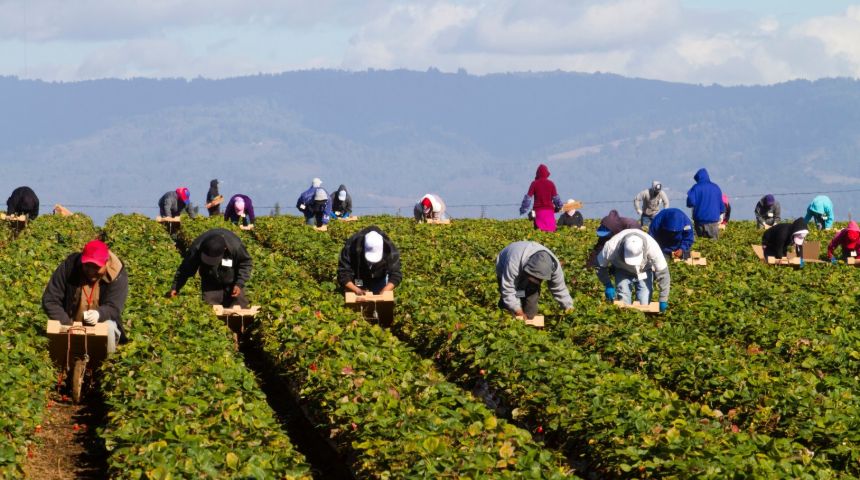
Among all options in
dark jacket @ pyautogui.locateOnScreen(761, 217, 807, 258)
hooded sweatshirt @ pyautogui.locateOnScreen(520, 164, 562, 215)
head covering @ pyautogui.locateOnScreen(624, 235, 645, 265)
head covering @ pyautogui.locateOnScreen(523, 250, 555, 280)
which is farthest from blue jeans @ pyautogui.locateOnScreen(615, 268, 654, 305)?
hooded sweatshirt @ pyautogui.locateOnScreen(520, 164, 562, 215)

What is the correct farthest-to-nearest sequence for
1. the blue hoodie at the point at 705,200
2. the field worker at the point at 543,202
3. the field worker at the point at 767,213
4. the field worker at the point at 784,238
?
1. the field worker at the point at 767,213
2. the field worker at the point at 543,202
3. the blue hoodie at the point at 705,200
4. the field worker at the point at 784,238

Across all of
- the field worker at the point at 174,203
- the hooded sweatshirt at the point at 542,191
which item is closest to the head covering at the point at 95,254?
the hooded sweatshirt at the point at 542,191

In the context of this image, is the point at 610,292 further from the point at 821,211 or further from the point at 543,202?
the point at 821,211

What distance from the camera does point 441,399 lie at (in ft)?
40.3

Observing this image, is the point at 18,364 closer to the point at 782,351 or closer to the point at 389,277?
the point at 389,277

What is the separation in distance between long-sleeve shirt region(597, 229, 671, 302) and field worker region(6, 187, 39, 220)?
2071 cm

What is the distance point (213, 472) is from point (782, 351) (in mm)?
8788

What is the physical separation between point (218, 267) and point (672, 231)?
948cm

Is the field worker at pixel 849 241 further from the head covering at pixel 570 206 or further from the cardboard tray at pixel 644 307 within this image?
the head covering at pixel 570 206

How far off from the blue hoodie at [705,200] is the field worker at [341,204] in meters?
10.5

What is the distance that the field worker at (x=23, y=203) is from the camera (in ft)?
119

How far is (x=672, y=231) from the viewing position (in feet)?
81.0

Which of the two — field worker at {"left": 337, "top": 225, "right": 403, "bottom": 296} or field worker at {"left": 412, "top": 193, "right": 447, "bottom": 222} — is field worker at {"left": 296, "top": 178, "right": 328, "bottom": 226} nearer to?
field worker at {"left": 412, "top": 193, "right": 447, "bottom": 222}

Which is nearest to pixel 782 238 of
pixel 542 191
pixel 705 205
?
pixel 705 205
